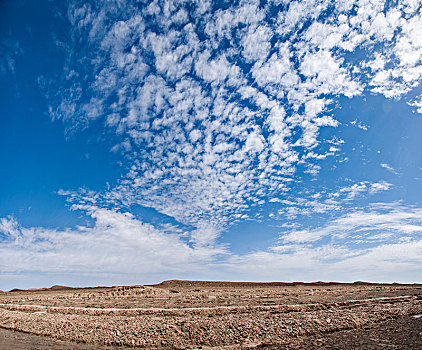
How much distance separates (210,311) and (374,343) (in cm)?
849

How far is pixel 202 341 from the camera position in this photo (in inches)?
407

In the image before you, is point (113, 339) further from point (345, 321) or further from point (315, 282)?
point (315, 282)

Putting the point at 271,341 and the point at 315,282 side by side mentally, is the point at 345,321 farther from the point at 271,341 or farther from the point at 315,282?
the point at 315,282

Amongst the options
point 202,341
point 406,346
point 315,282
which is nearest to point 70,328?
point 202,341

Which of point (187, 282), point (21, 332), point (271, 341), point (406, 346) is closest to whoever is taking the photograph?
point (406, 346)

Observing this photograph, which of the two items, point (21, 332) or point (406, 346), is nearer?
point (406, 346)

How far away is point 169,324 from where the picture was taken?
39.8 feet

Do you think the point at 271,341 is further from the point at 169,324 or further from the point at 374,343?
the point at 169,324

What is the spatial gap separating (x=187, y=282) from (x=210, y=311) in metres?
32.1

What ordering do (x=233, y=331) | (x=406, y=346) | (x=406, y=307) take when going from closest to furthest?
(x=406, y=346)
(x=233, y=331)
(x=406, y=307)

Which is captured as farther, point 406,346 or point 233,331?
point 233,331

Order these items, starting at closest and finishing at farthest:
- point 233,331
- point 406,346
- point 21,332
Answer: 1. point 406,346
2. point 233,331
3. point 21,332

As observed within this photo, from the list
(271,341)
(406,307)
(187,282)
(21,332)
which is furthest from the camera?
(187,282)

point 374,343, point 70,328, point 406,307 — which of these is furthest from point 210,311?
point 406,307
